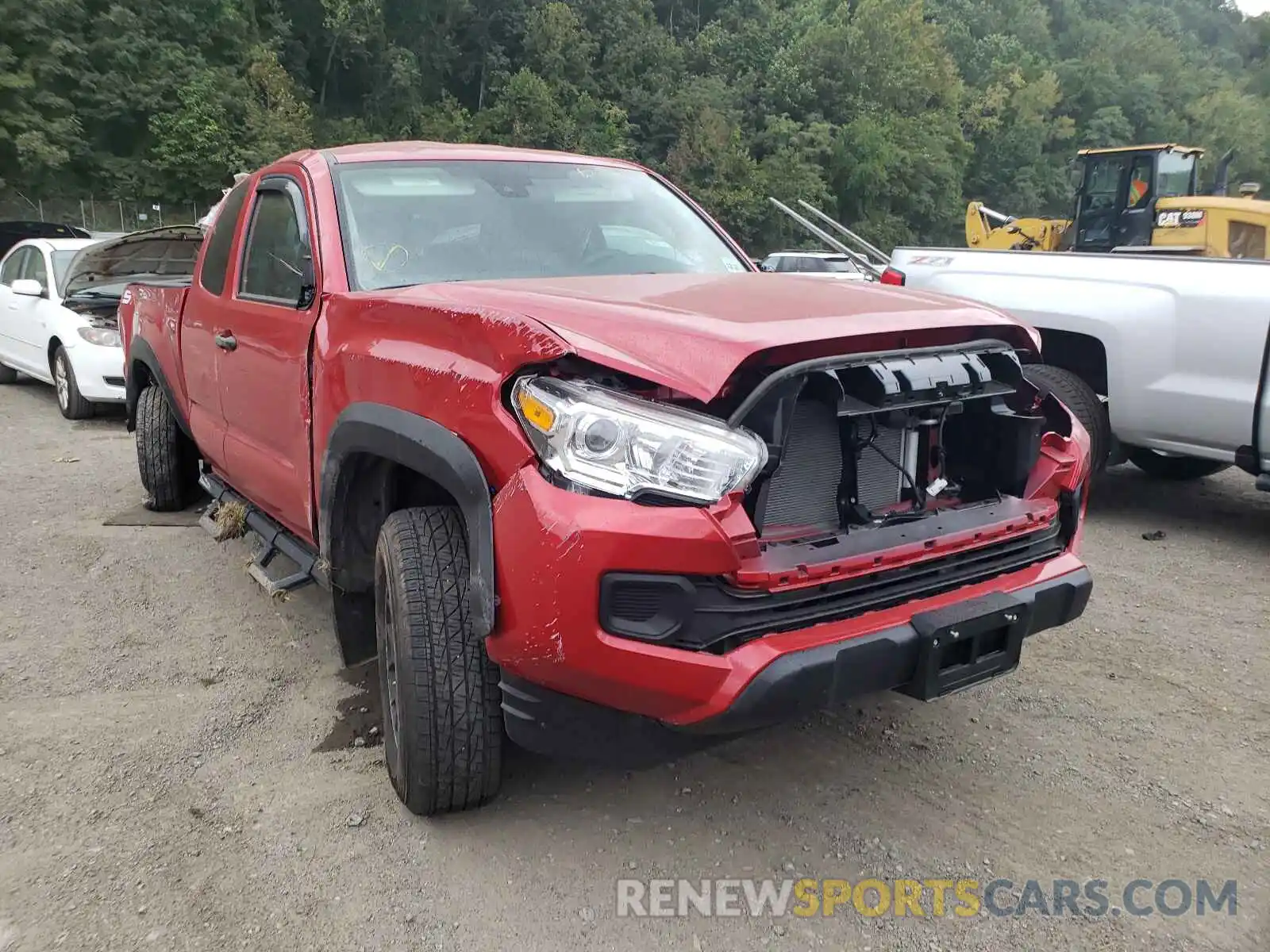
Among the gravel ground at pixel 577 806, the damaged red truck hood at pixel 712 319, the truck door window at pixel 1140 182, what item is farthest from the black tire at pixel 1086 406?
the truck door window at pixel 1140 182

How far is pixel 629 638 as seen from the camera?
2.20 m

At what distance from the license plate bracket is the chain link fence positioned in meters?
33.2

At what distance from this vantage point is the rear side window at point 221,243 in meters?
4.27

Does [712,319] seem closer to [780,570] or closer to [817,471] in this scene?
[817,471]

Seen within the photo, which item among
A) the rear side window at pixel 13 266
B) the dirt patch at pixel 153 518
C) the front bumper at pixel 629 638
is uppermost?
the rear side window at pixel 13 266

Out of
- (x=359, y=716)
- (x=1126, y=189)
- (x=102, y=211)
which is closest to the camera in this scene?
(x=359, y=716)

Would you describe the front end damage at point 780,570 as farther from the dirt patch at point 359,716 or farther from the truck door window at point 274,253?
the truck door window at point 274,253

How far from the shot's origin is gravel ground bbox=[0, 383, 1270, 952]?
242 centimetres

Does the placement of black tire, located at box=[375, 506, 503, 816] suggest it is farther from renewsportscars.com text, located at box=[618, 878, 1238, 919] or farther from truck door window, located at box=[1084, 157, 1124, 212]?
truck door window, located at box=[1084, 157, 1124, 212]

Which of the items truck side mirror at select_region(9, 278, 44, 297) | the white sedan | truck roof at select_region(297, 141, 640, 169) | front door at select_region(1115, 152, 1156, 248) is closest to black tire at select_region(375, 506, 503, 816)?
truck roof at select_region(297, 141, 640, 169)

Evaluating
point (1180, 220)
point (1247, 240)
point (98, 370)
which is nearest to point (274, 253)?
point (98, 370)

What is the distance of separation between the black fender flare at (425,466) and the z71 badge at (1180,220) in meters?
12.8

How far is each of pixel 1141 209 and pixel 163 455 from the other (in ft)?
47.6

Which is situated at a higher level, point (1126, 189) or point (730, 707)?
point (1126, 189)
